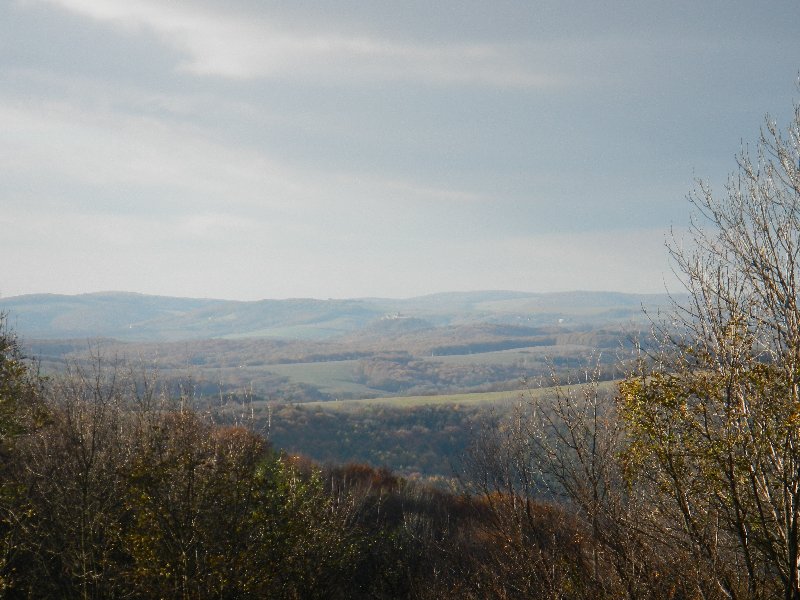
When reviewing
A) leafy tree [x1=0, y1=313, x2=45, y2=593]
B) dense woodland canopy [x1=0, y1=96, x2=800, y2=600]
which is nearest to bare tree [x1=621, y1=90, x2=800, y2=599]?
dense woodland canopy [x1=0, y1=96, x2=800, y2=600]

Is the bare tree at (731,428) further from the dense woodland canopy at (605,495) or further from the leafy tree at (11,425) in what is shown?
the leafy tree at (11,425)

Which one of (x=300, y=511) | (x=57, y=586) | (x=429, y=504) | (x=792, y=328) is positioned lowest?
(x=429, y=504)

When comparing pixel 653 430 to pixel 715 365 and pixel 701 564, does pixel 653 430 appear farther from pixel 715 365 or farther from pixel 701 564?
pixel 701 564

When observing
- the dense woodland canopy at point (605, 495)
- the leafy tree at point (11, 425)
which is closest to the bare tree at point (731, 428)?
the dense woodland canopy at point (605, 495)

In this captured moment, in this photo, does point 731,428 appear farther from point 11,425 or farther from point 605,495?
point 11,425

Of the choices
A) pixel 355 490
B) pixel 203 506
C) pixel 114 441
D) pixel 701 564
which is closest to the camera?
pixel 701 564

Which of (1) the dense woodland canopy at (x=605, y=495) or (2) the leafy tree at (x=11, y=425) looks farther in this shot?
(2) the leafy tree at (x=11, y=425)

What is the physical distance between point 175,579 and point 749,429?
10.6 metres

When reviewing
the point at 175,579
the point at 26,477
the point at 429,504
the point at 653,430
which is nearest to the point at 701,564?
the point at 653,430

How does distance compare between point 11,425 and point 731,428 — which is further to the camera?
point 11,425

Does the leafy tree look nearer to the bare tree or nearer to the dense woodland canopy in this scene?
the dense woodland canopy

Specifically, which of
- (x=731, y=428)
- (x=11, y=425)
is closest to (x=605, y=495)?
(x=731, y=428)

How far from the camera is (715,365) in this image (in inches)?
420

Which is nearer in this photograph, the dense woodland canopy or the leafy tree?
the dense woodland canopy
